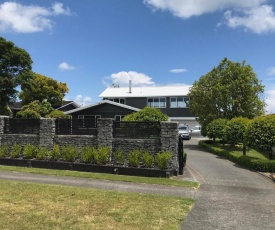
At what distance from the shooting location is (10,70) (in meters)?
40.8

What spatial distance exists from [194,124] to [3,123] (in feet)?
107

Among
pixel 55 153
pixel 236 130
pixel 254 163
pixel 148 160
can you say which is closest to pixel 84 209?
pixel 148 160

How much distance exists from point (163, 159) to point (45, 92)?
44.3 meters

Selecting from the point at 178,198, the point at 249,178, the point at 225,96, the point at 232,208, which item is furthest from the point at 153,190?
the point at 225,96

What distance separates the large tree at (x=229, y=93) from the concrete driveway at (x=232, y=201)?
1331cm

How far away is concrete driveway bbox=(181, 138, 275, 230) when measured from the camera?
23.1ft

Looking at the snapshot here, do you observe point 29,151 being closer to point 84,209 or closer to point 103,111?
point 84,209

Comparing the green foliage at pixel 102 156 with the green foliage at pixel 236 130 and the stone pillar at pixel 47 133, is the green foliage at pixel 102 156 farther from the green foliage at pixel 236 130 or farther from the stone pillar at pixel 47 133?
the green foliage at pixel 236 130

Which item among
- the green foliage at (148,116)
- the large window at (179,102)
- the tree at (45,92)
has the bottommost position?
the green foliage at (148,116)

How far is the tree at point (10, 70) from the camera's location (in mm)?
39688

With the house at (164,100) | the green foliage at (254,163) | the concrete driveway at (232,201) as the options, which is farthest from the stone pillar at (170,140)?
the house at (164,100)

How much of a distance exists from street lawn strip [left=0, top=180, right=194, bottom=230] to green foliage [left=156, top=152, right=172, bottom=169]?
385cm

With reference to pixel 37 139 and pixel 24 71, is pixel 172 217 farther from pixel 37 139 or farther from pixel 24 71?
pixel 24 71

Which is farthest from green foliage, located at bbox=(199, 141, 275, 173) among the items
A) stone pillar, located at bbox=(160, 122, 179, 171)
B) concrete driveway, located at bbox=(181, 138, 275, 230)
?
stone pillar, located at bbox=(160, 122, 179, 171)
